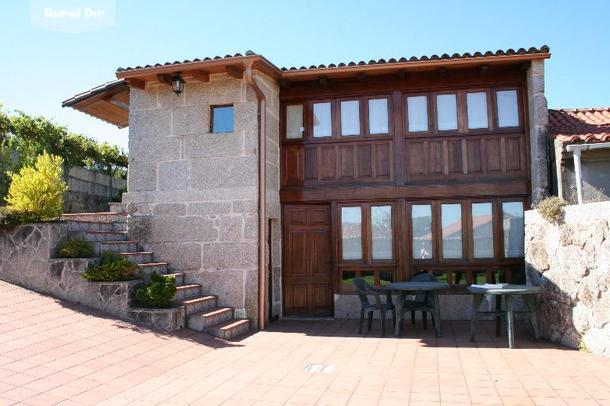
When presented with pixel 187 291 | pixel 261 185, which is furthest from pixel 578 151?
pixel 187 291

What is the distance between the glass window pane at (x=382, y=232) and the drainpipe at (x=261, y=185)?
2200mm

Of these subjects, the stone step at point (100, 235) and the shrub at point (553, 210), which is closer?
the shrub at point (553, 210)

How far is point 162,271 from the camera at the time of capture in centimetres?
891

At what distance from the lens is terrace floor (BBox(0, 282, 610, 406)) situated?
4750mm

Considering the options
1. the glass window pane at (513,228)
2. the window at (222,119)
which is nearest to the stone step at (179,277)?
the window at (222,119)

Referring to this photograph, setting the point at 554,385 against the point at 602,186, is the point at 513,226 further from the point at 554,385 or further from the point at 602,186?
the point at 554,385

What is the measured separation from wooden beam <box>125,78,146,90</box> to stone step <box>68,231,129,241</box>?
9.28 feet

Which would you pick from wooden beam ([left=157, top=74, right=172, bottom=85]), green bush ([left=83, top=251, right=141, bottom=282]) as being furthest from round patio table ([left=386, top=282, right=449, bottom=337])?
wooden beam ([left=157, top=74, right=172, bottom=85])

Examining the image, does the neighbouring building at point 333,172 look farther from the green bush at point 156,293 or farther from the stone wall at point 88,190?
the stone wall at point 88,190

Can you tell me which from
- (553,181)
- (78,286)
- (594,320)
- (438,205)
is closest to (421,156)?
(438,205)

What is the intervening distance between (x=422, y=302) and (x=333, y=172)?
3.00m

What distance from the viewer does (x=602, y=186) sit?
26.7 feet

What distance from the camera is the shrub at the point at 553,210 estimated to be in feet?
23.3

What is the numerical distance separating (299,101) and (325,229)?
2660 millimetres
